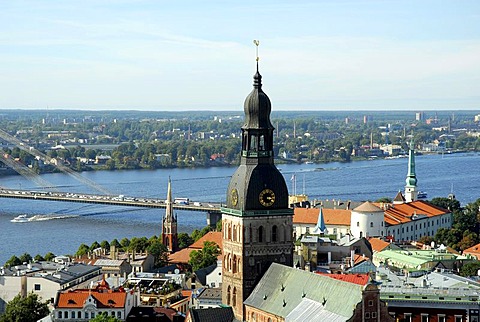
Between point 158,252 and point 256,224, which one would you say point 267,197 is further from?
point 158,252

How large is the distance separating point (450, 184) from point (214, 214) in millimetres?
37221

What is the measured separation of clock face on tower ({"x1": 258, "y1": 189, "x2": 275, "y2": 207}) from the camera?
32.2 m

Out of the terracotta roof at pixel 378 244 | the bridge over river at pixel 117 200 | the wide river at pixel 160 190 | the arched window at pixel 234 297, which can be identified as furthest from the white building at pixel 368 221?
the arched window at pixel 234 297

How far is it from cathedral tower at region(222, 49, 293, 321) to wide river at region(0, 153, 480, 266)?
110 ft

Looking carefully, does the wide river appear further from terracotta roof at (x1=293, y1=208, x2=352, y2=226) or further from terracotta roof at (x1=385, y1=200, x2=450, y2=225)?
terracotta roof at (x1=385, y1=200, x2=450, y2=225)

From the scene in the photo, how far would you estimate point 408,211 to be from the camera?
73000 millimetres

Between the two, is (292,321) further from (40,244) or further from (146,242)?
(40,244)

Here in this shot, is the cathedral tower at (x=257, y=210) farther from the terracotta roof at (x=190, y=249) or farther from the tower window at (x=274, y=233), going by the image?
the terracotta roof at (x=190, y=249)

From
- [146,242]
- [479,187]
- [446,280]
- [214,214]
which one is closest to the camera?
[446,280]

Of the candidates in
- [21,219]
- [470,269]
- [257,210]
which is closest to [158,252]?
[470,269]

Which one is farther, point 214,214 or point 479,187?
point 479,187

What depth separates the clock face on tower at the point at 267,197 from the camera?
32250mm

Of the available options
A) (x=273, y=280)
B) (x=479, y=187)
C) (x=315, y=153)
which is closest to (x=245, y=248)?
(x=273, y=280)

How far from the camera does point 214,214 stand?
288 ft
